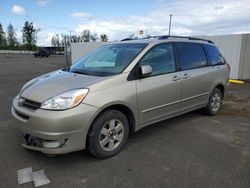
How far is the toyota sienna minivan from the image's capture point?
113 inches

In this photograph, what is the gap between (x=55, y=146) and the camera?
2865mm

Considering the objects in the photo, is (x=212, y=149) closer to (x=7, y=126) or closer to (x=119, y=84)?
(x=119, y=84)

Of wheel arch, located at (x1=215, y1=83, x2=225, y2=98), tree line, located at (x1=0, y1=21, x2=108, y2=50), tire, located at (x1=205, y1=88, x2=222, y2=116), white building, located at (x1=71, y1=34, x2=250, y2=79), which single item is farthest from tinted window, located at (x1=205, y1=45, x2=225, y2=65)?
tree line, located at (x1=0, y1=21, x2=108, y2=50)

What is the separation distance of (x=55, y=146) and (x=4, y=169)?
791 millimetres

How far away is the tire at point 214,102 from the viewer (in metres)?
5.20

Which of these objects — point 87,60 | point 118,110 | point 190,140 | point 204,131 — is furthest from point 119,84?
point 204,131

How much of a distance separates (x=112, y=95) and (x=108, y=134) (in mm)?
565

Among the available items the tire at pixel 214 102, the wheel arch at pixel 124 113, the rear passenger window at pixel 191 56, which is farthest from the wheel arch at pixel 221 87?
the wheel arch at pixel 124 113

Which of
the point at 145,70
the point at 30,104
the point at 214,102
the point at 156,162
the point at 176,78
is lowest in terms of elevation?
the point at 156,162

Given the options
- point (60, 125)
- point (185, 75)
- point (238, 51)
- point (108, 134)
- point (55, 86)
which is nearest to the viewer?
point (60, 125)

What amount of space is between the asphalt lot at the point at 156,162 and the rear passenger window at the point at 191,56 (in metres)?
1.25

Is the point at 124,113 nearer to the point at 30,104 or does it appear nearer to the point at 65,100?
the point at 65,100

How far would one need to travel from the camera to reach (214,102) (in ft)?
17.5

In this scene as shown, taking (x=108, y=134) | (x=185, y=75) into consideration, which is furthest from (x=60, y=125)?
(x=185, y=75)
